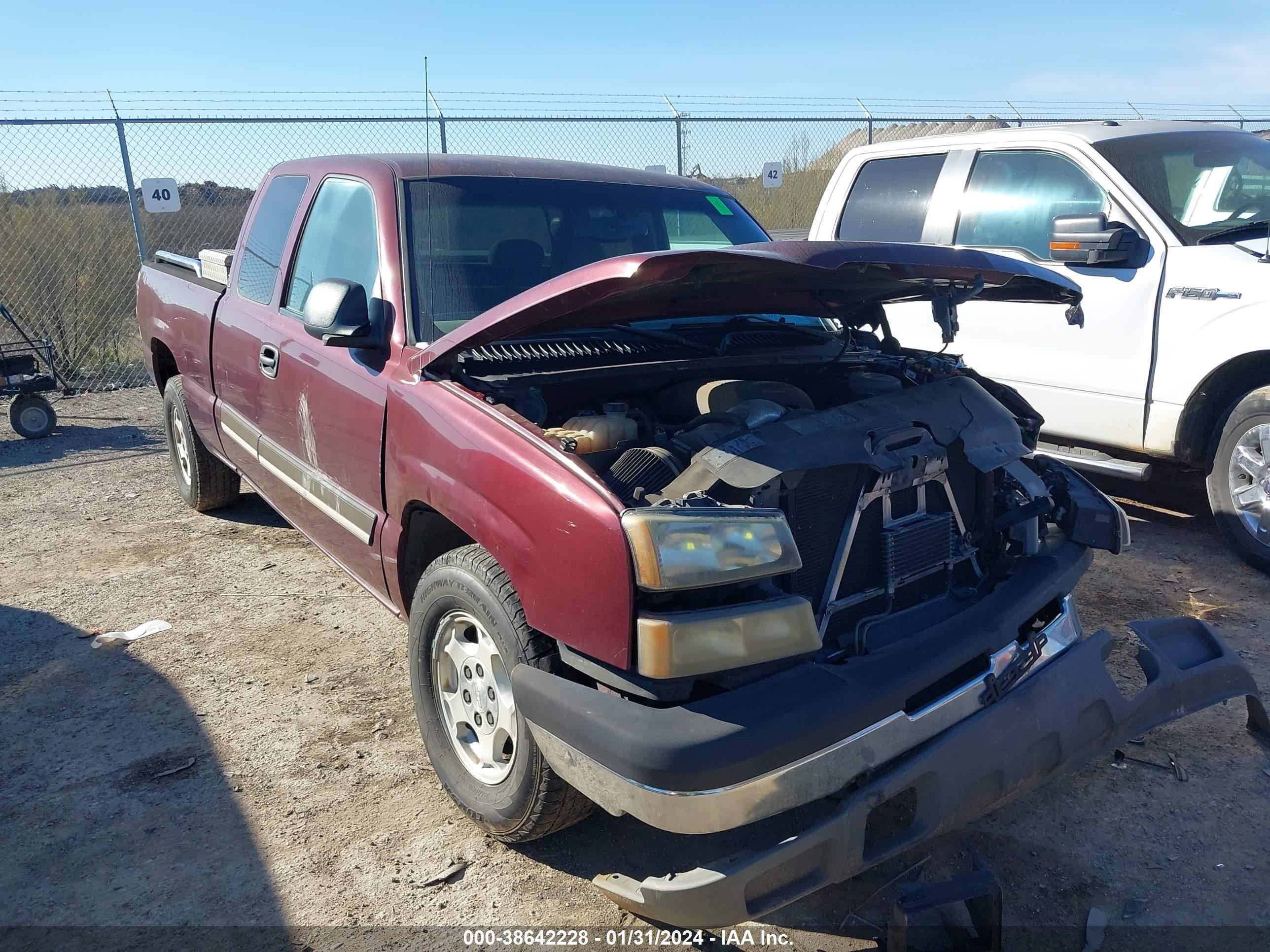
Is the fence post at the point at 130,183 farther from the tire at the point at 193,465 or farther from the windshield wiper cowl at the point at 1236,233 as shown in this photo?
the windshield wiper cowl at the point at 1236,233

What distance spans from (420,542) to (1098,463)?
3612mm

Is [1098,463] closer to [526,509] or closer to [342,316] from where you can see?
[526,509]

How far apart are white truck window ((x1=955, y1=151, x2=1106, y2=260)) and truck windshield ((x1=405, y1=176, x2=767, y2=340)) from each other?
2209 millimetres

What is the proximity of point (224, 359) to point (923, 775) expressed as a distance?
12.3ft

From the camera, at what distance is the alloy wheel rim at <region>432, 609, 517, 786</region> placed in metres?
2.74

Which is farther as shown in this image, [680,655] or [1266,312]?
[1266,312]

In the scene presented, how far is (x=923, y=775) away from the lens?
7.41ft

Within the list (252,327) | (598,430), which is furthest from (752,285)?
(252,327)

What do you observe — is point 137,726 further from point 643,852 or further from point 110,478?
point 110,478

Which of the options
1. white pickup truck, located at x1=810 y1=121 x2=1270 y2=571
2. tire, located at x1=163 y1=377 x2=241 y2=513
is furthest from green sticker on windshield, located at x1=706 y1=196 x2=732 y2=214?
tire, located at x1=163 y1=377 x2=241 y2=513

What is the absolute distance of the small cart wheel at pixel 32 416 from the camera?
8.18 m

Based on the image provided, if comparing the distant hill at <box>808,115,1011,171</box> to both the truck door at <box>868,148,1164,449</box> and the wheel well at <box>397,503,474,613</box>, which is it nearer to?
the truck door at <box>868,148,1164,449</box>

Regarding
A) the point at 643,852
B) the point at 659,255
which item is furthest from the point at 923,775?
the point at 659,255

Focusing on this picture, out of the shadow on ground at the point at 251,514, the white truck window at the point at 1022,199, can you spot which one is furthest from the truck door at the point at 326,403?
the white truck window at the point at 1022,199
